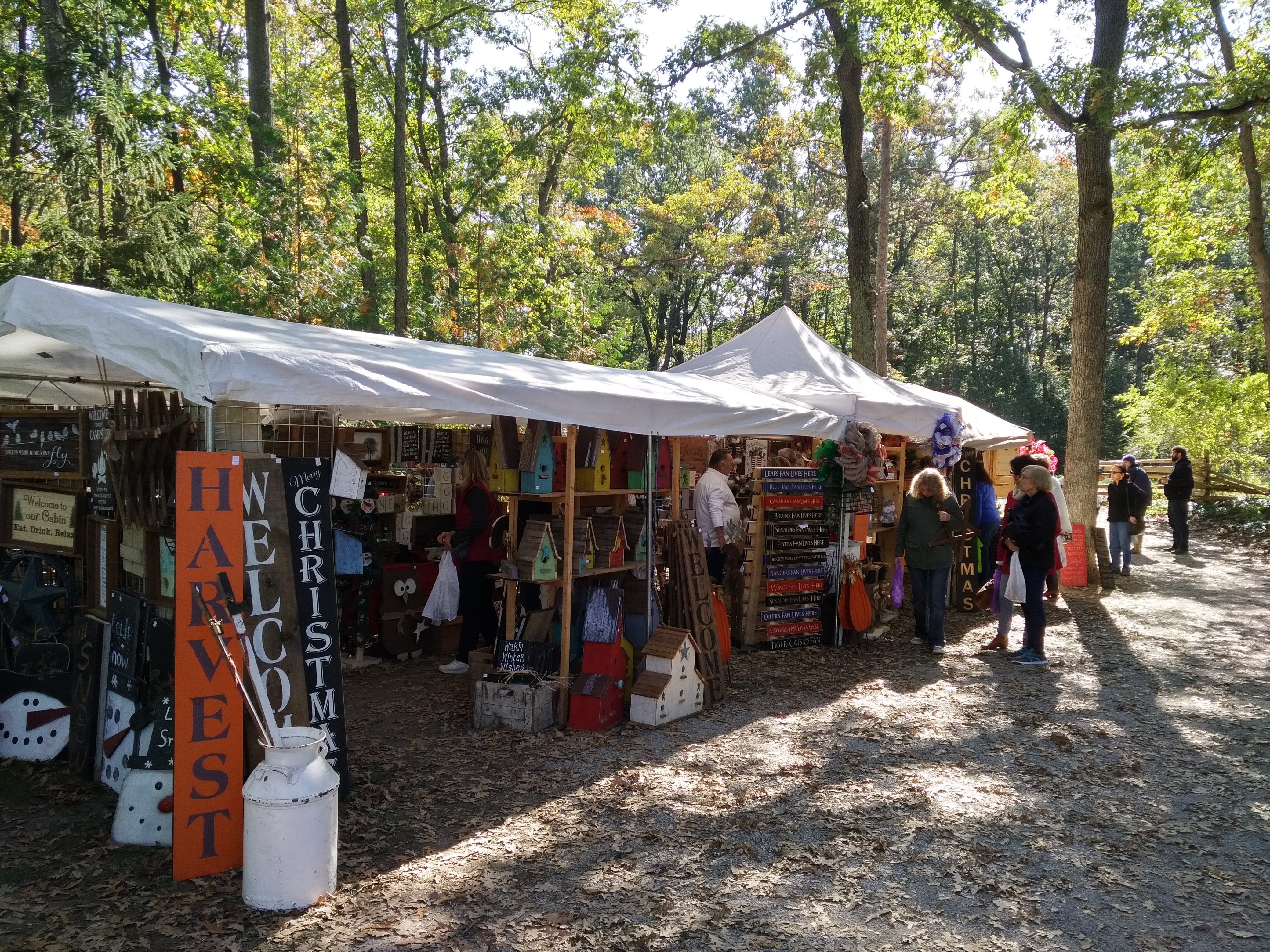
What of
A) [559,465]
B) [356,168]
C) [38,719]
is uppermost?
[356,168]

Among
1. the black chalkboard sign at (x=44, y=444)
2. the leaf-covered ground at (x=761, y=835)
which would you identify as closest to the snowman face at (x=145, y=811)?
the leaf-covered ground at (x=761, y=835)

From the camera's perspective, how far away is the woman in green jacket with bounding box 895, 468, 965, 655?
793 centimetres

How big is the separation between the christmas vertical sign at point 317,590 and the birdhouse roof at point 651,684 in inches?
84.4

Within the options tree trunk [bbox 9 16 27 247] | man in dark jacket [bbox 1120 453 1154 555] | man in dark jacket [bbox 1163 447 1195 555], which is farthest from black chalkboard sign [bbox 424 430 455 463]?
man in dark jacket [bbox 1163 447 1195 555]

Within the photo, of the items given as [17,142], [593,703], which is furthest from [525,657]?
[17,142]

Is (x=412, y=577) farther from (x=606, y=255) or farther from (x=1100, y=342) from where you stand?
(x=606, y=255)

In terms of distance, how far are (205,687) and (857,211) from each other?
38.1ft

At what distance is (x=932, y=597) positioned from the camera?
26.9 ft

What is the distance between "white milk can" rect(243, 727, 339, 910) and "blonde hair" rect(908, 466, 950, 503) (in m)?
5.91

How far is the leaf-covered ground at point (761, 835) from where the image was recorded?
11.3ft

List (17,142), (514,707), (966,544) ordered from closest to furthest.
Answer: (514,707), (966,544), (17,142)

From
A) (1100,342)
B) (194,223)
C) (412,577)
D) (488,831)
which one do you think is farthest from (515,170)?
(488,831)

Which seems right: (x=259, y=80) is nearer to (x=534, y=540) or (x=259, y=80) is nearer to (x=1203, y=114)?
(x=534, y=540)

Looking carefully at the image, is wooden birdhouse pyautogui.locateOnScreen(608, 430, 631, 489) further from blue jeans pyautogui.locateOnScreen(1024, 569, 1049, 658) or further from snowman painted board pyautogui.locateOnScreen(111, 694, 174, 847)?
blue jeans pyautogui.locateOnScreen(1024, 569, 1049, 658)
